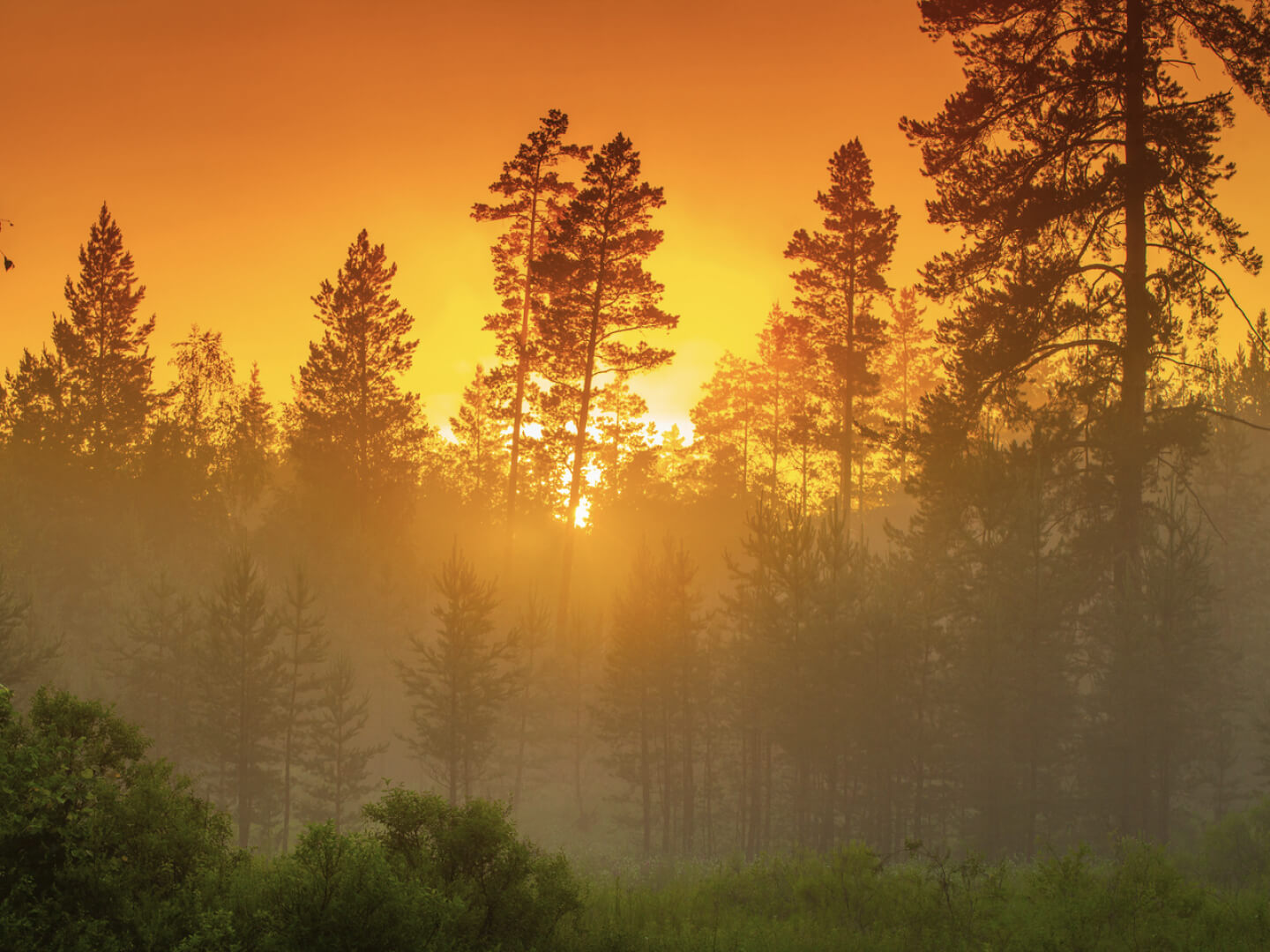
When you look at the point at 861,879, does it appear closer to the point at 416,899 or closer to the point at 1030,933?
the point at 1030,933

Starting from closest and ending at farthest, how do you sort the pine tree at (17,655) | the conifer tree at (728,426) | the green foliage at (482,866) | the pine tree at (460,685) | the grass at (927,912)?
the green foliage at (482,866) < the grass at (927,912) < the pine tree at (17,655) < the pine tree at (460,685) < the conifer tree at (728,426)

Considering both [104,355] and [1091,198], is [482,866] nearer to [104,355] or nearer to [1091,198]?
[1091,198]

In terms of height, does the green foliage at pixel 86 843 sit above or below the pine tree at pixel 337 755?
above

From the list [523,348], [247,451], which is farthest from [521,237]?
[247,451]

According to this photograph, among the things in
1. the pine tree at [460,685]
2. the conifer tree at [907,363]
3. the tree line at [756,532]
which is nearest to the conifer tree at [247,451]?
the tree line at [756,532]

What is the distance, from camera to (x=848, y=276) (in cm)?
3538

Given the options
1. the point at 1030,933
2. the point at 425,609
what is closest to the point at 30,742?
the point at 1030,933

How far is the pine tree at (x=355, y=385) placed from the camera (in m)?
43.8

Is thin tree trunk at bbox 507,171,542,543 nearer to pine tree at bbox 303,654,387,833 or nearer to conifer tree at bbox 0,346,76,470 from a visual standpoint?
pine tree at bbox 303,654,387,833

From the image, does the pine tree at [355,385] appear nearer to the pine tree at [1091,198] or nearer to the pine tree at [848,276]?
the pine tree at [848,276]

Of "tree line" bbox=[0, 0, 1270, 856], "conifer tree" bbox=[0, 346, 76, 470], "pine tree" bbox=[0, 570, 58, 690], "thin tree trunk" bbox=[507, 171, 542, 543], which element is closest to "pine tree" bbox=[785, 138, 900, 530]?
"tree line" bbox=[0, 0, 1270, 856]

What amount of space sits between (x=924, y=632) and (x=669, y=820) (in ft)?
49.7

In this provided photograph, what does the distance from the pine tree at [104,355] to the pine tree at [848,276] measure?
1354 inches

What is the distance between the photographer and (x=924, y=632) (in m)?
25.5
